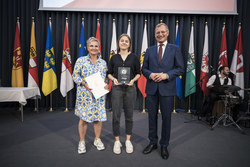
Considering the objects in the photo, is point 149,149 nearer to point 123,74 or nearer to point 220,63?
point 123,74

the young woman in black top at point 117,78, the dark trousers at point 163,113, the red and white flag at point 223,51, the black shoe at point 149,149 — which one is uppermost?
the red and white flag at point 223,51

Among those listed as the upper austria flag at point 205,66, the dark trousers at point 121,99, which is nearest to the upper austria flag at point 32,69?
the dark trousers at point 121,99

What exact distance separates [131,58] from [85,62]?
23.7 inches

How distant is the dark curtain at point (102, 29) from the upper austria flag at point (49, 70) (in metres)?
0.39

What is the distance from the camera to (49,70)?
4434 millimetres

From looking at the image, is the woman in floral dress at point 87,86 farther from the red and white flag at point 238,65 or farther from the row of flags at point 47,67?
the red and white flag at point 238,65

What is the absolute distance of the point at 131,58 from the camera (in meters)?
1.94

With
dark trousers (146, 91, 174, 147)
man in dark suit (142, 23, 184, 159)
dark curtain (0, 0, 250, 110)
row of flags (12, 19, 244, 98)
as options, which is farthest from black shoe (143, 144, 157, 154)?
dark curtain (0, 0, 250, 110)

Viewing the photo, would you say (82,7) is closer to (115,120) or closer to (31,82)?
(31,82)

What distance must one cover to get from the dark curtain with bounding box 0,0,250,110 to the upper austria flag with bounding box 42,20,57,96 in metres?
0.39

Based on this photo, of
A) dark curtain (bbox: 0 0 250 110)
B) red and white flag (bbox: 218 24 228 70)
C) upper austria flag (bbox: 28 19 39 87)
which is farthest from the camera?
dark curtain (bbox: 0 0 250 110)

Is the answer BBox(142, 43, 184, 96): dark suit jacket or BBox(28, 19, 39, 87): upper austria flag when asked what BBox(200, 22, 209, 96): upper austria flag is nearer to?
BBox(142, 43, 184, 96): dark suit jacket

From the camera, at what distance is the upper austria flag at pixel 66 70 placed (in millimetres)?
4422

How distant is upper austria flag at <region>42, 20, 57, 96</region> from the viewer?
4387 mm
